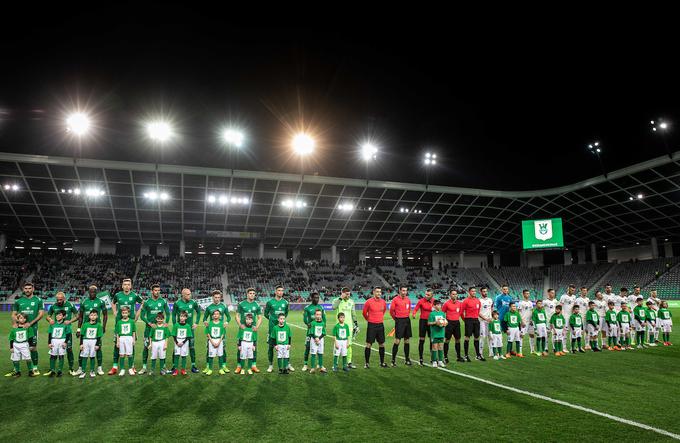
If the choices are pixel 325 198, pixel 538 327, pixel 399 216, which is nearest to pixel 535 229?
pixel 399 216

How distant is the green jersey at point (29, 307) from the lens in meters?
11.0

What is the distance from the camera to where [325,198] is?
4809cm

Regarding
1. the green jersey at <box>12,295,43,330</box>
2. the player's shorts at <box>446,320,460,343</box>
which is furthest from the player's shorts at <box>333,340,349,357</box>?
the green jersey at <box>12,295,43,330</box>

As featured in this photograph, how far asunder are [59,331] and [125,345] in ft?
5.29

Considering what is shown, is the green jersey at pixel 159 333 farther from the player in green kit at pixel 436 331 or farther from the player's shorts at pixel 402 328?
the player in green kit at pixel 436 331

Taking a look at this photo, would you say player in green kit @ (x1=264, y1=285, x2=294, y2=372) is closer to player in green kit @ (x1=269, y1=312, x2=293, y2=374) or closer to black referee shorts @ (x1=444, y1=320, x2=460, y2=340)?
player in green kit @ (x1=269, y1=312, x2=293, y2=374)

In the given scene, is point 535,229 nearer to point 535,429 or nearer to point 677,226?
point 677,226

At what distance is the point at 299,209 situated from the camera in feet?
160

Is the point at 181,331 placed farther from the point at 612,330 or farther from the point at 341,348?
the point at 612,330

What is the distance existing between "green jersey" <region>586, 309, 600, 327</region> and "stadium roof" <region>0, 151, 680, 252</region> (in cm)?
3044

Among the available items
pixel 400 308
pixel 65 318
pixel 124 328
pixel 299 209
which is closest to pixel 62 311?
pixel 65 318

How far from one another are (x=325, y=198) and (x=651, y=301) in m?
34.7

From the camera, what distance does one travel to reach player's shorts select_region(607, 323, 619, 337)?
1571 centimetres

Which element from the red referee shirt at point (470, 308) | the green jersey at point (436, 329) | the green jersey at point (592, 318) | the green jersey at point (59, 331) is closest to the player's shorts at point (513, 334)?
the red referee shirt at point (470, 308)
